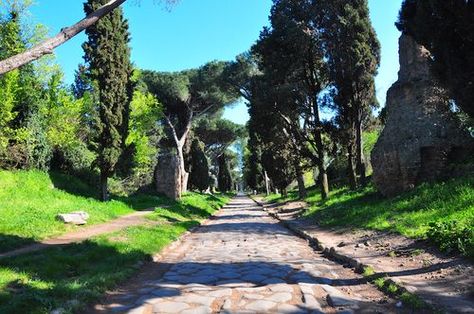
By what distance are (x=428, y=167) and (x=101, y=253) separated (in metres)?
11.1

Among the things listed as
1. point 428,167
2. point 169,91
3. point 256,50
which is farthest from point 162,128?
point 428,167

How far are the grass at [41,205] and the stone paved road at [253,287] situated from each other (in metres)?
4.19

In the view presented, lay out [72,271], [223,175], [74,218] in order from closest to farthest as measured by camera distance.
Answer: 1. [72,271]
2. [74,218]
3. [223,175]

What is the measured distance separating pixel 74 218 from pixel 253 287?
1022 cm

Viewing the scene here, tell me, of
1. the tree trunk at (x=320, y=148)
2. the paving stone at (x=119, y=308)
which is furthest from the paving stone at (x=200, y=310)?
the tree trunk at (x=320, y=148)

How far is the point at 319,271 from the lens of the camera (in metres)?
8.57

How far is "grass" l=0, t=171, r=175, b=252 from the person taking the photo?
12781 mm

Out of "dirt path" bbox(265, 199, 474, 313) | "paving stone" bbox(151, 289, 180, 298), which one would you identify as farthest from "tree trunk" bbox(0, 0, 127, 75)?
"dirt path" bbox(265, 199, 474, 313)

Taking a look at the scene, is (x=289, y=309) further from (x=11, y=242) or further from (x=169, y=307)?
(x=11, y=242)

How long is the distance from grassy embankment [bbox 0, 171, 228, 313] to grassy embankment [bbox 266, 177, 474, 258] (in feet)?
19.4

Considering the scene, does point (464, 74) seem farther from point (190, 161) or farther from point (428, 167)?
point (190, 161)

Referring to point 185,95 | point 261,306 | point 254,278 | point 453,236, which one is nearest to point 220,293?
point 261,306

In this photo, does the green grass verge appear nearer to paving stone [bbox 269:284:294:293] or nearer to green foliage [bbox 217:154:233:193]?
paving stone [bbox 269:284:294:293]

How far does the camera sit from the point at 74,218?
15.7 metres
